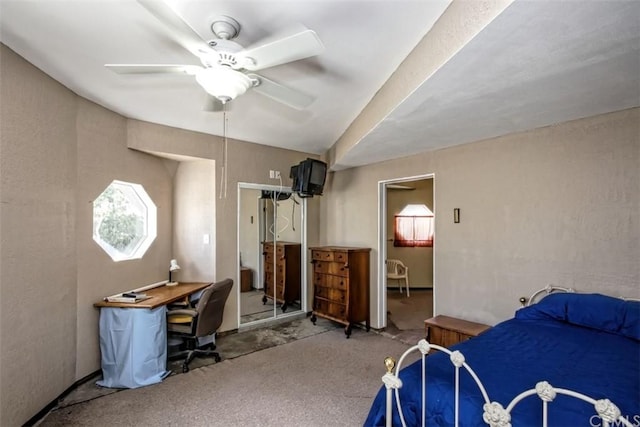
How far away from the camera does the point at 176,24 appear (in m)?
1.41

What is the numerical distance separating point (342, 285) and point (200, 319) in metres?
→ 1.80

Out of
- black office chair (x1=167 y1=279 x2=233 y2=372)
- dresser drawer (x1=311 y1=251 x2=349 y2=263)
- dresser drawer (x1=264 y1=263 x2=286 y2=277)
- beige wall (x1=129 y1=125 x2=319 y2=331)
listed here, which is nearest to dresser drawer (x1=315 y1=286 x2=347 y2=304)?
dresser drawer (x1=311 y1=251 x2=349 y2=263)

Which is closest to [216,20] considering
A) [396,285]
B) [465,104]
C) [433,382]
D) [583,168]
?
[465,104]

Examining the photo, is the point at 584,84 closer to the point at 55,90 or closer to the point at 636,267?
the point at 636,267

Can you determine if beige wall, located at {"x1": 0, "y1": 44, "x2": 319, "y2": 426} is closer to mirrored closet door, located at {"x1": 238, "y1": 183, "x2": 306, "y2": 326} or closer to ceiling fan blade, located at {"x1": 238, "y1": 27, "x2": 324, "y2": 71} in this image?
mirrored closet door, located at {"x1": 238, "y1": 183, "x2": 306, "y2": 326}

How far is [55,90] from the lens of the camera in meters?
2.53

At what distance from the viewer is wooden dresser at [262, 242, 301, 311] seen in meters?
4.70

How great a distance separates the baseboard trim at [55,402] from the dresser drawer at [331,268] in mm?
2644

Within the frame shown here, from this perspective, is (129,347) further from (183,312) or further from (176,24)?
(176,24)

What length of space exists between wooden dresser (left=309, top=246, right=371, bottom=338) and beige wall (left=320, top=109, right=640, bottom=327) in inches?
39.1

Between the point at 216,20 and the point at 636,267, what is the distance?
323 centimetres

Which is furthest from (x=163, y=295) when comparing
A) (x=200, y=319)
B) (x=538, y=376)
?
(x=538, y=376)

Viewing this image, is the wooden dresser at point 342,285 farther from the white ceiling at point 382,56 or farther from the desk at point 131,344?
the desk at point 131,344

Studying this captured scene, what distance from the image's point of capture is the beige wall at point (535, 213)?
7.87 ft
